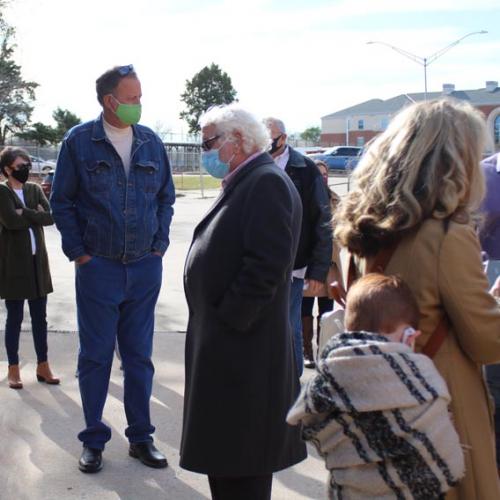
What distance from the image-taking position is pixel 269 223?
306 cm

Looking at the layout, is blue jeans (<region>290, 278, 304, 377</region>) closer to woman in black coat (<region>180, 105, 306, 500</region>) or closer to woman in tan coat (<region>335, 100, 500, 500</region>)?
woman in black coat (<region>180, 105, 306, 500</region>)

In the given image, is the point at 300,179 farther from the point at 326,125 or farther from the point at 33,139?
the point at 326,125

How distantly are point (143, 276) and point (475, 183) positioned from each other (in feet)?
8.36

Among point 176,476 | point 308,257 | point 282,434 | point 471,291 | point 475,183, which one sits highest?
point 475,183

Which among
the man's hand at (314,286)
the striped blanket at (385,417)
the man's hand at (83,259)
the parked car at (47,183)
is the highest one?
the man's hand at (83,259)

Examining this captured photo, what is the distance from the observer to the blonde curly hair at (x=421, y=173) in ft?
7.93

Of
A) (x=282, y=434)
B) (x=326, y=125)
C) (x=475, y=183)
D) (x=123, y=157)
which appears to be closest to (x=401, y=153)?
(x=475, y=183)

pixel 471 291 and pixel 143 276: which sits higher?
pixel 471 291

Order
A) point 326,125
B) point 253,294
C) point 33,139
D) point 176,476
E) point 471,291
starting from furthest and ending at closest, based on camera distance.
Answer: point 326,125
point 33,139
point 176,476
point 253,294
point 471,291

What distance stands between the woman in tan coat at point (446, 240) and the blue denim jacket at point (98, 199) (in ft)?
7.18

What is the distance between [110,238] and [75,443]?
51.7 inches

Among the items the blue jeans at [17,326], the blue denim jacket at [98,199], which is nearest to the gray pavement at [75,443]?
the blue jeans at [17,326]

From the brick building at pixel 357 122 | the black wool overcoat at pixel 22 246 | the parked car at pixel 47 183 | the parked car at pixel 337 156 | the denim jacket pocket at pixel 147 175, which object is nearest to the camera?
the denim jacket pocket at pixel 147 175

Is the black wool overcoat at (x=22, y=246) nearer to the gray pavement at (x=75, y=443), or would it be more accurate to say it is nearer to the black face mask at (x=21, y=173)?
the black face mask at (x=21, y=173)
